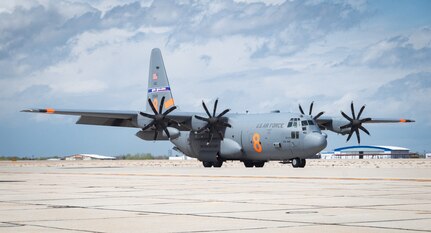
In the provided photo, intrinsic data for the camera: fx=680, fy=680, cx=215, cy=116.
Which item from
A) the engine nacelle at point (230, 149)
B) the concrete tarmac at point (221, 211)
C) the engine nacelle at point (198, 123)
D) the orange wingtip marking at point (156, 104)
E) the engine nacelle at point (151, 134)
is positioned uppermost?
the orange wingtip marking at point (156, 104)

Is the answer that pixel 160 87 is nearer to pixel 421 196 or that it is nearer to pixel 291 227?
pixel 421 196

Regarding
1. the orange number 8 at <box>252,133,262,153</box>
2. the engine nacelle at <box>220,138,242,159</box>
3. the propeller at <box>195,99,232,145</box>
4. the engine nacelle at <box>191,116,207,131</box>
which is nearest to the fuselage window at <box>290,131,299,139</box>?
the orange number 8 at <box>252,133,262,153</box>

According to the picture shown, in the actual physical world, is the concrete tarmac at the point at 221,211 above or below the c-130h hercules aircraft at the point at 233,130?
below

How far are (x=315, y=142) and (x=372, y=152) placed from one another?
11044 centimetres

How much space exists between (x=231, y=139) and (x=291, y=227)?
43945 mm

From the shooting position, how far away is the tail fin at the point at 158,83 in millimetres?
61719

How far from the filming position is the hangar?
146 metres

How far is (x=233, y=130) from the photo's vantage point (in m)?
54.8

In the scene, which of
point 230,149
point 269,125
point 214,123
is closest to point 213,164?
point 230,149

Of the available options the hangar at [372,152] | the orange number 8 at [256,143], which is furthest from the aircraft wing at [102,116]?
the hangar at [372,152]

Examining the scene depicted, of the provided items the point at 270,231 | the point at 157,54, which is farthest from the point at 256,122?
the point at 270,231

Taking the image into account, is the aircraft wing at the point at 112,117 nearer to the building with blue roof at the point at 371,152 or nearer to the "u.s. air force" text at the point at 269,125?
the "u.s. air force" text at the point at 269,125

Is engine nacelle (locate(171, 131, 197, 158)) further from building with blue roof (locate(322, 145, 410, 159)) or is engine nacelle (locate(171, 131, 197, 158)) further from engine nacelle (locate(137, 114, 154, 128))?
building with blue roof (locate(322, 145, 410, 159))

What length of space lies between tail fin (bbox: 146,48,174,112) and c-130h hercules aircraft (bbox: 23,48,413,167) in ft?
0.42
